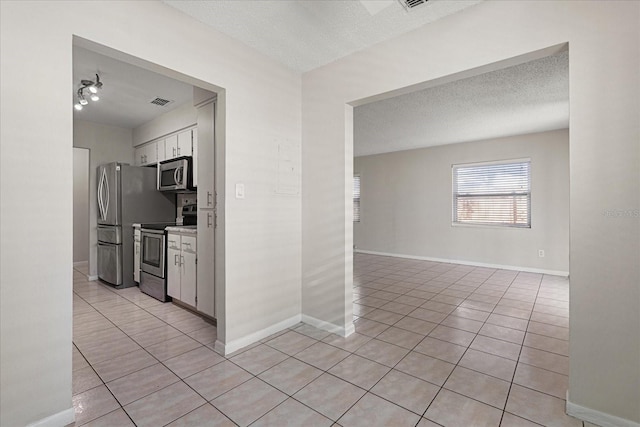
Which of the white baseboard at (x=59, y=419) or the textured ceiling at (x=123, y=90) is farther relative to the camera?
the textured ceiling at (x=123, y=90)

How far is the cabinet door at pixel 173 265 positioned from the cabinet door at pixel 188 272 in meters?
0.10

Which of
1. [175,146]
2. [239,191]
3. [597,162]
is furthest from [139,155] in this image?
[597,162]

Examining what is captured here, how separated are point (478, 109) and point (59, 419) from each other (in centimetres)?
504

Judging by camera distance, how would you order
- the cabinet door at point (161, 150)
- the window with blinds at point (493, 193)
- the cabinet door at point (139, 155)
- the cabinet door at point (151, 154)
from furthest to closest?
the window with blinds at point (493, 193)
the cabinet door at point (139, 155)
the cabinet door at point (151, 154)
the cabinet door at point (161, 150)

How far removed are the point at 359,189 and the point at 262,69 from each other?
5.38m

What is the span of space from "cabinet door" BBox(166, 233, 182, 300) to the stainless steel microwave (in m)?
Answer: 0.73

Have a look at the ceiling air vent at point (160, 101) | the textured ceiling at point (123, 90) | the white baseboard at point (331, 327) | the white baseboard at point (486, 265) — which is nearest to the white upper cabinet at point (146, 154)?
the textured ceiling at point (123, 90)

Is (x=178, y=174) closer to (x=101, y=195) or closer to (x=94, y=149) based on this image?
(x=101, y=195)

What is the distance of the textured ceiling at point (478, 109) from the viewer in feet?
10.2

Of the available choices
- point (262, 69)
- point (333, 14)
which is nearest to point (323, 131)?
point (262, 69)

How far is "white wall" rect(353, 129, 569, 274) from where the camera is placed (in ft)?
16.9

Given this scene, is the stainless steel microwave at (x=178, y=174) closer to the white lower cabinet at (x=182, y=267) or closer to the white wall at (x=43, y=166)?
the white lower cabinet at (x=182, y=267)

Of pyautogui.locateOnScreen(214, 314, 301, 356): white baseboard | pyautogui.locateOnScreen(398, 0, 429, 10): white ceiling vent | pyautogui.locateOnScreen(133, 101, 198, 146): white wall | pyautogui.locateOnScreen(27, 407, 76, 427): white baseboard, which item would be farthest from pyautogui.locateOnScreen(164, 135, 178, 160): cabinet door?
pyautogui.locateOnScreen(398, 0, 429, 10): white ceiling vent

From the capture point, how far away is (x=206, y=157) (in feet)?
9.39
